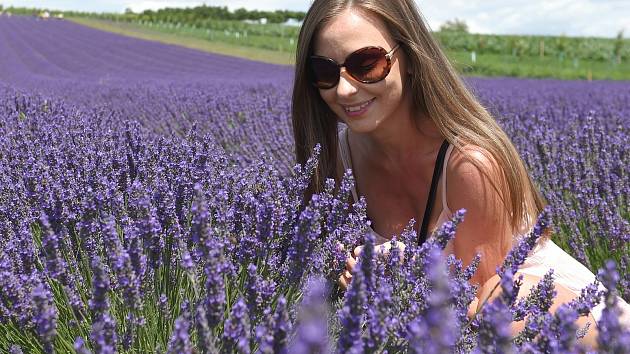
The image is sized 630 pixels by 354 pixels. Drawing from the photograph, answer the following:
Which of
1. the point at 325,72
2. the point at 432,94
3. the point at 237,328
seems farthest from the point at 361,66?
the point at 237,328

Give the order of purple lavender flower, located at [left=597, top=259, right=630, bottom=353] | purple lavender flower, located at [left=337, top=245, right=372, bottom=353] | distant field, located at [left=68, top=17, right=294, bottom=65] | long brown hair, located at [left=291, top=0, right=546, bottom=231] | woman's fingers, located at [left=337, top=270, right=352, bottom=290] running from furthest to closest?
distant field, located at [left=68, top=17, right=294, bottom=65], long brown hair, located at [left=291, top=0, right=546, bottom=231], woman's fingers, located at [left=337, top=270, right=352, bottom=290], purple lavender flower, located at [left=337, top=245, right=372, bottom=353], purple lavender flower, located at [left=597, top=259, right=630, bottom=353]

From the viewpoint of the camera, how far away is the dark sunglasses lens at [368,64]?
6.27 ft

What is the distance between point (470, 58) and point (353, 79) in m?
24.7

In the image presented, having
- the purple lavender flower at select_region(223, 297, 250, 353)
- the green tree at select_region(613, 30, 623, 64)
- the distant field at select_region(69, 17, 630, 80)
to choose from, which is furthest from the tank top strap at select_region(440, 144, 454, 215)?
the green tree at select_region(613, 30, 623, 64)

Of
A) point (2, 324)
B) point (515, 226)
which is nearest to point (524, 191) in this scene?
point (515, 226)

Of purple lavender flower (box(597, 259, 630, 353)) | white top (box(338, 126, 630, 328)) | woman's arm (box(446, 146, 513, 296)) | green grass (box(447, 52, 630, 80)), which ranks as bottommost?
green grass (box(447, 52, 630, 80))

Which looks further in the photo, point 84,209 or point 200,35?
point 200,35

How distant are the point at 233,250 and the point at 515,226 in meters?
1.11

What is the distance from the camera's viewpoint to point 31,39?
933 inches

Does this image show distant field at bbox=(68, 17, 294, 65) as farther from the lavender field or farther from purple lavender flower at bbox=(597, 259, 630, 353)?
purple lavender flower at bbox=(597, 259, 630, 353)

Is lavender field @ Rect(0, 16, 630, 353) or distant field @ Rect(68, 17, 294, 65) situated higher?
lavender field @ Rect(0, 16, 630, 353)

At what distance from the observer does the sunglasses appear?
6.28 ft

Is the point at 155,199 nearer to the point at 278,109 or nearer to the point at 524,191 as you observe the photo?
the point at 524,191

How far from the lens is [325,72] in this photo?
1996mm
